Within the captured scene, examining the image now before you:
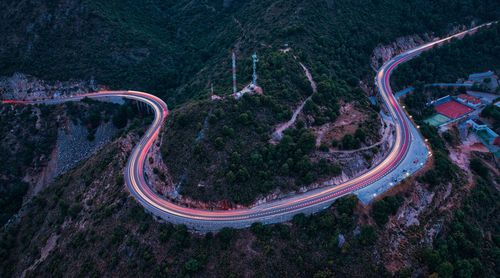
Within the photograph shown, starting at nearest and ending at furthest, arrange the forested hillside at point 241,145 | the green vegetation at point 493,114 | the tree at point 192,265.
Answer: the tree at point 192,265
the forested hillside at point 241,145
the green vegetation at point 493,114

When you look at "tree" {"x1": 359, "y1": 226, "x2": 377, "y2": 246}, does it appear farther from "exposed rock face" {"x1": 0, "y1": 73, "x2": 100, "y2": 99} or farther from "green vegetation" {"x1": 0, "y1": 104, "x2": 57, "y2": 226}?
"exposed rock face" {"x1": 0, "y1": 73, "x2": 100, "y2": 99}

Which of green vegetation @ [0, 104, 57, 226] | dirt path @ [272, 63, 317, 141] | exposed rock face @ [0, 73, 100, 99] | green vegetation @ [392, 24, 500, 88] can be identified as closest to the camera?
dirt path @ [272, 63, 317, 141]

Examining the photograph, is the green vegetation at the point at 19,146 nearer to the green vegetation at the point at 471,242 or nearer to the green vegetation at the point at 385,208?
the green vegetation at the point at 385,208

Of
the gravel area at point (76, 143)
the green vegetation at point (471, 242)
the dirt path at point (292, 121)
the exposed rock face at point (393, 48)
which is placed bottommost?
the green vegetation at point (471, 242)

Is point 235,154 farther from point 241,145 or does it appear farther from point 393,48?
point 393,48

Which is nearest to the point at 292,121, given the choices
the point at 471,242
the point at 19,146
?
the point at 471,242

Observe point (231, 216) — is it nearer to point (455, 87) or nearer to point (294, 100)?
point (294, 100)

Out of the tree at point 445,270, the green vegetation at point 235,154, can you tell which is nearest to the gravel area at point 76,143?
the green vegetation at point 235,154

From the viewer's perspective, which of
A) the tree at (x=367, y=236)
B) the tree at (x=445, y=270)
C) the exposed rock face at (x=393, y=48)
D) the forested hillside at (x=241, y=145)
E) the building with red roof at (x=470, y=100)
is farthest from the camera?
the exposed rock face at (x=393, y=48)

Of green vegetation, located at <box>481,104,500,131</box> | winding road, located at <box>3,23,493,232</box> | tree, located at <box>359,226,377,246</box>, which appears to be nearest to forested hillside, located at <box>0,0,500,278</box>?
tree, located at <box>359,226,377,246</box>

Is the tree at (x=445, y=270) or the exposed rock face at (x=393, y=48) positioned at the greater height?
the exposed rock face at (x=393, y=48)

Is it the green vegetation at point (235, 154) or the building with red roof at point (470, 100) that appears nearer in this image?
the green vegetation at point (235, 154)
